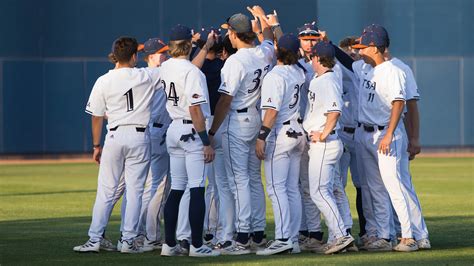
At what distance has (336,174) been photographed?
39.1ft

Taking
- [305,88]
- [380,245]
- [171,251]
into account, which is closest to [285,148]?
[305,88]

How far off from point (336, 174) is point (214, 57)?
72.9 inches

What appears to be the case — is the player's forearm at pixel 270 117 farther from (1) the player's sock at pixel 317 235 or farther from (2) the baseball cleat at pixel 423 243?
(2) the baseball cleat at pixel 423 243

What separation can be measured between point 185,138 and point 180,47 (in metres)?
0.92

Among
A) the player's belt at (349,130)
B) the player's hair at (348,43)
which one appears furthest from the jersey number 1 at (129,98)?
the player's hair at (348,43)

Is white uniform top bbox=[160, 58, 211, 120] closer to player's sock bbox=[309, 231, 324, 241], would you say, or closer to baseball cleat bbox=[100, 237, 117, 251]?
baseball cleat bbox=[100, 237, 117, 251]

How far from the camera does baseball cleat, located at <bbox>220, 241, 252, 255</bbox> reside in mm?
11602

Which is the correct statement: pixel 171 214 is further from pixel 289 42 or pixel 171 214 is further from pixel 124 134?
pixel 289 42

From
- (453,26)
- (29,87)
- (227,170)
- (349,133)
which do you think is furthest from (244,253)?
(453,26)

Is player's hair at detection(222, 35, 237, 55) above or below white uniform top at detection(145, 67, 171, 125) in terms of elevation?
above

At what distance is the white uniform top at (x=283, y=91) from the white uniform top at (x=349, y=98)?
0.94 m

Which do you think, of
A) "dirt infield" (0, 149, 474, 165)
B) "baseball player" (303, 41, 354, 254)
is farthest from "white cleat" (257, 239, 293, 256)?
"dirt infield" (0, 149, 474, 165)

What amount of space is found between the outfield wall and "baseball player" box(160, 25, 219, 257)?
25151 mm

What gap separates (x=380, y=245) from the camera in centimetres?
1183
